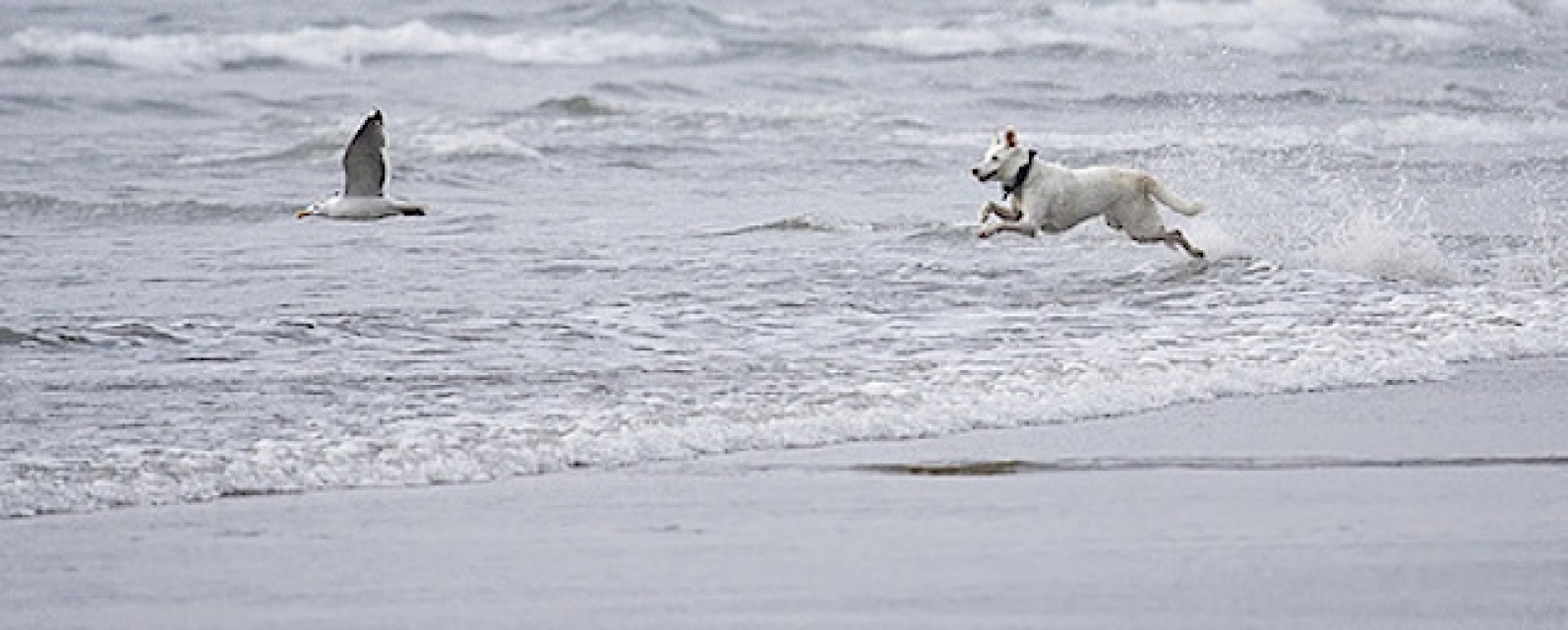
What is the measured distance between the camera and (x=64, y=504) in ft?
20.4

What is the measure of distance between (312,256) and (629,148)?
7.41 m

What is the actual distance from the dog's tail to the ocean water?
0.21m

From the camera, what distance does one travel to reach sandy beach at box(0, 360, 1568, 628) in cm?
521

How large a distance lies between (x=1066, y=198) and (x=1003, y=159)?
1.06 ft

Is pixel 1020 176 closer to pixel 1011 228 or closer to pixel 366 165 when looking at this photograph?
pixel 1011 228

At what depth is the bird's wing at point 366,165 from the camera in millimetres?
11945

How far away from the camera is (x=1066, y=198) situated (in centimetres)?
1133

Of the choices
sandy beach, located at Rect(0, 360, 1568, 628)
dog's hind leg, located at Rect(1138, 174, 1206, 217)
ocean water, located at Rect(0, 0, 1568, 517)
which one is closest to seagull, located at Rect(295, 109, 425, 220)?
ocean water, located at Rect(0, 0, 1568, 517)

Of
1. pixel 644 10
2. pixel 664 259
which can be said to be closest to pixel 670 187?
pixel 664 259

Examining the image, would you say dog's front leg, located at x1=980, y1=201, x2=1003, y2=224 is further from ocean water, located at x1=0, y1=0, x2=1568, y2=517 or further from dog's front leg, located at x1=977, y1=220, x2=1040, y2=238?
ocean water, located at x1=0, y1=0, x2=1568, y2=517

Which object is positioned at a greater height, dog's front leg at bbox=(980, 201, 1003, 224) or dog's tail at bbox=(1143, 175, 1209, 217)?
dog's tail at bbox=(1143, 175, 1209, 217)

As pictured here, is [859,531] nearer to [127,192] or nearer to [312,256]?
[312,256]

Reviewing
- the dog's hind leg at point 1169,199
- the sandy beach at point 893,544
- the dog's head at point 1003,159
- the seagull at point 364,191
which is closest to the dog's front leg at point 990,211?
the dog's head at point 1003,159

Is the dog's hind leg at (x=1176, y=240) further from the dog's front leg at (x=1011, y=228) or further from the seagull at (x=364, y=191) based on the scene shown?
the seagull at (x=364, y=191)
